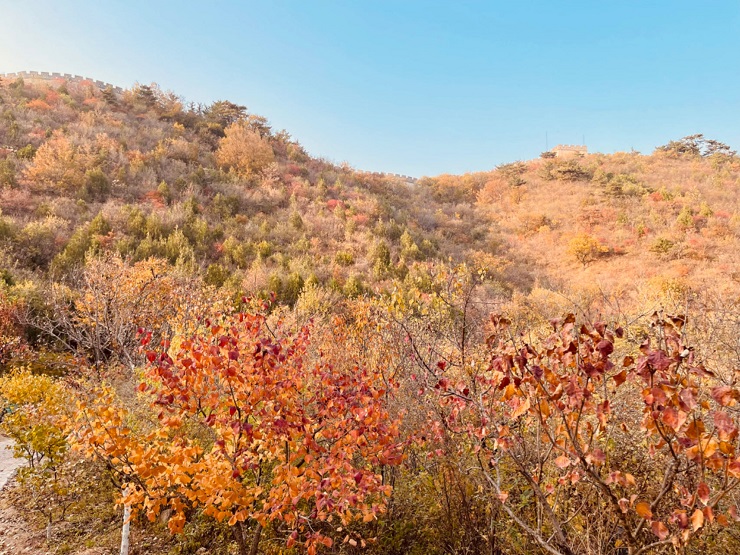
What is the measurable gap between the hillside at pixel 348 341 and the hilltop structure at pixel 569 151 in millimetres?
5216

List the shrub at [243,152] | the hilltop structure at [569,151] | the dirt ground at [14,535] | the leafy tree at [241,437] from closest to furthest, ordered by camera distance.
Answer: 1. the leafy tree at [241,437]
2. the dirt ground at [14,535]
3. the shrub at [243,152]
4. the hilltop structure at [569,151]

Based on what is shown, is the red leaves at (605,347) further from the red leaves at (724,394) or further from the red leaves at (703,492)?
the red leaves at (703,492)

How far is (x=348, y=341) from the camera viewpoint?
873 centimetres

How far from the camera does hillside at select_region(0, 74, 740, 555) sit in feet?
7.50

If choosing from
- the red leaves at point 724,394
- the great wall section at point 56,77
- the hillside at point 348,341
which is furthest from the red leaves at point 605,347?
the great wall section at point 56,77

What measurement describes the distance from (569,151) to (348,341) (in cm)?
4442

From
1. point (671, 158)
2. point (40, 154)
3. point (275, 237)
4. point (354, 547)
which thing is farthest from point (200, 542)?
point (671, 158)

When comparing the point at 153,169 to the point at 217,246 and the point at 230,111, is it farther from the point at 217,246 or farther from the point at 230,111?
the point at 230,111

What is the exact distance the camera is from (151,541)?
4.66 m

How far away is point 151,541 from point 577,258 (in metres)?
23.7

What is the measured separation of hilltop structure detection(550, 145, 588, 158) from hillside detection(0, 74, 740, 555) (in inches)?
205

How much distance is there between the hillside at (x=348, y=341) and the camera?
2.28m

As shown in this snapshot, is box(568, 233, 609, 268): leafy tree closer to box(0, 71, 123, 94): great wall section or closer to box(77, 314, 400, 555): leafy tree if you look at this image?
box(77, 314, 400, 555): leafy tree

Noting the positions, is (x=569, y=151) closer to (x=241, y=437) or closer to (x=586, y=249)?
(x=586, y=249)
